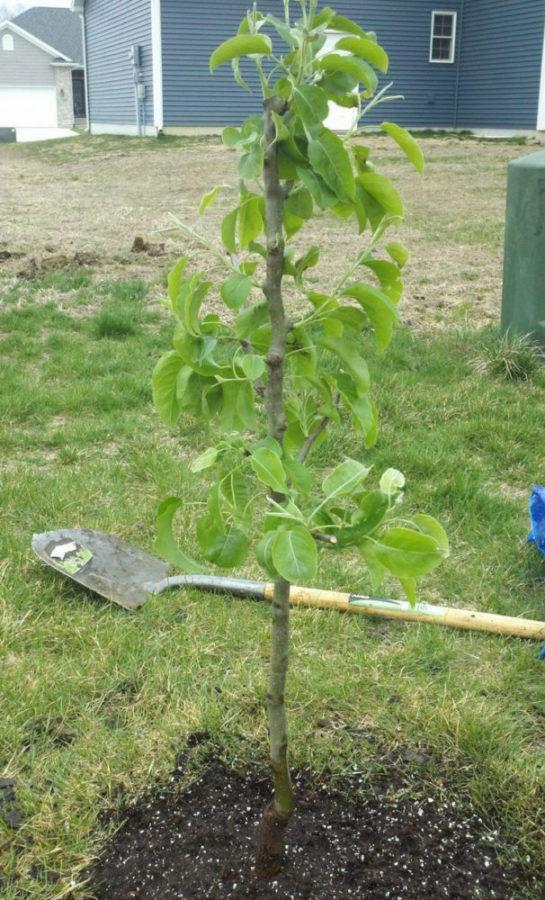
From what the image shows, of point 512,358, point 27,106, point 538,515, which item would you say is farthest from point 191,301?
point 27,106

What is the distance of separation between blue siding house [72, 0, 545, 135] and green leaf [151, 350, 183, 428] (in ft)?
67.9

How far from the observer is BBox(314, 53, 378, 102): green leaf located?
1332mm

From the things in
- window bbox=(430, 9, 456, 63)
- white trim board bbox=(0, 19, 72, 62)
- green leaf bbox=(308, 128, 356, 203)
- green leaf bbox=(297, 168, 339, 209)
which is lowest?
green leaf bbox=(297, 168, 339, 209)

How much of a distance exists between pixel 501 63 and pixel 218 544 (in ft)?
76.3

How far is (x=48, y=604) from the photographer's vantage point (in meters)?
3.03

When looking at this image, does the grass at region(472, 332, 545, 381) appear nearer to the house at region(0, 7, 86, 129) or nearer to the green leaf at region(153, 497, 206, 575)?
the green leaf at region(153, 497, 206, 575)

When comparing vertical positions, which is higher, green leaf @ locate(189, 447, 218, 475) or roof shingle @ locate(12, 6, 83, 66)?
roof shingle @ locate(12, 6, 83, 66)

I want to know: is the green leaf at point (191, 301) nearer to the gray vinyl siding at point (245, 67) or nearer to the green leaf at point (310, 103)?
the green leaf at point (310, 103)

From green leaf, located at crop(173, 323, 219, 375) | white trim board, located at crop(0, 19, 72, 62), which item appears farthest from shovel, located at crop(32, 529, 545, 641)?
white trim board, located at crop(0, 19, 72, 62)

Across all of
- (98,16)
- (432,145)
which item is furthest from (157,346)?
A: (98,16)

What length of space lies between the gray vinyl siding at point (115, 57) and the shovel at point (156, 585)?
67.6ft

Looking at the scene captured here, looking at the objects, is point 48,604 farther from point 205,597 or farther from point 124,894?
point 124,894

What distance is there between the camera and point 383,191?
1.45m

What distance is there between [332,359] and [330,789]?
347 centimetres
